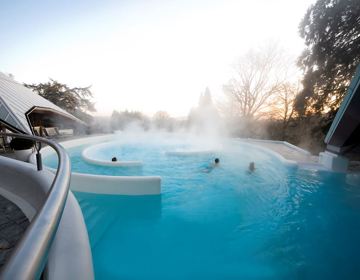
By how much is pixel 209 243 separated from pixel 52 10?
10070 millimetres

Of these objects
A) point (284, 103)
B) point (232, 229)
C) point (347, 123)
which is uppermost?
point (284, 103)

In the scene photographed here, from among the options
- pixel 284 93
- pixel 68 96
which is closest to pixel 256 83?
pixel 284 93

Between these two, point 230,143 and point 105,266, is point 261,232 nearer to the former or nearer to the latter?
point 105,266

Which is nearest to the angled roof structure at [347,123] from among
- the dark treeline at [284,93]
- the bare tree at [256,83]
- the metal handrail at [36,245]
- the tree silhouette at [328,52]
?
the dark treeline at [284,93]

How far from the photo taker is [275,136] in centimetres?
1582

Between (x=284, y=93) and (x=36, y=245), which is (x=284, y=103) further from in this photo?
(x=36, y=245)

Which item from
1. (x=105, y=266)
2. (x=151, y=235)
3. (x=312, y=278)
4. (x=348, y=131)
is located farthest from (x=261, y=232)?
(x=348, y=131)

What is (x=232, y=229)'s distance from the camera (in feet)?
12.5

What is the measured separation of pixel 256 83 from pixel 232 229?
686 inches

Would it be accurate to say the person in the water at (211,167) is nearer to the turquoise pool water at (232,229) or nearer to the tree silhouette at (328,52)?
the turquoise pool water at (232,229)

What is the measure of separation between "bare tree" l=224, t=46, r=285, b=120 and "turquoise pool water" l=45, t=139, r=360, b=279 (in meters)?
12.8

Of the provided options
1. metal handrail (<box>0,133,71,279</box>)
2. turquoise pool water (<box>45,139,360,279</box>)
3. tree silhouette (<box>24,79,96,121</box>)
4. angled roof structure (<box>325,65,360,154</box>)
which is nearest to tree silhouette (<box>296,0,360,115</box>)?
angled roof structure (<box>325,65,360,154</box>)

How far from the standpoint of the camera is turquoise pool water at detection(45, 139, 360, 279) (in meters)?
2.81

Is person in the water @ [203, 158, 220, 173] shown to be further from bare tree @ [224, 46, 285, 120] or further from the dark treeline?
bare tree @ [224, 46, 285, 120]
